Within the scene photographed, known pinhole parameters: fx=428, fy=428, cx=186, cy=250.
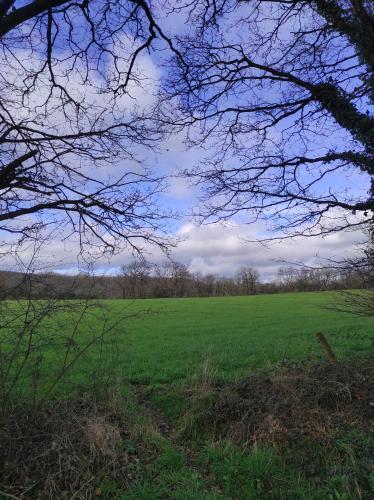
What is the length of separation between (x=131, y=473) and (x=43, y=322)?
2.48 metres

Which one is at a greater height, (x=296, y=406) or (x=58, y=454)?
(x=296, y=406)

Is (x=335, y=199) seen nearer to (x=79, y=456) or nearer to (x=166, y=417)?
(x=166, y=417)

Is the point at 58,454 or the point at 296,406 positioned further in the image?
the point at 296,406

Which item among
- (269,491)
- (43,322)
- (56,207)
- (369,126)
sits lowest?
(269,491)

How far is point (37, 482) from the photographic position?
5.14 m

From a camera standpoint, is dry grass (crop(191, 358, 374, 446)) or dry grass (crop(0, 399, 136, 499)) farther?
dry grass (crop(191, 358, 374, 446))

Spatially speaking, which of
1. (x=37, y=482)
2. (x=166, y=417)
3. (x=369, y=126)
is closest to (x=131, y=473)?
(x=37, y=482)

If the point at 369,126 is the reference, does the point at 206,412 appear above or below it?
below

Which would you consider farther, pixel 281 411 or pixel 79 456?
pixel 281 411

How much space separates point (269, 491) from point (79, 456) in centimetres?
246

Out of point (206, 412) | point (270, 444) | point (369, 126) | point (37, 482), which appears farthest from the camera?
point (369, 126)

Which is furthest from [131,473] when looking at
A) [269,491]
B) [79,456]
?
[269,491]

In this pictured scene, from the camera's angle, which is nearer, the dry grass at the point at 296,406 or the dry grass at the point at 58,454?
the dry grass at the point at 58,454

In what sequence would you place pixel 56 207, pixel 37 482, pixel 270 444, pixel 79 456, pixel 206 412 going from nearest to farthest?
1. pixel 37 482
2. pixel 79 456
3. pixel 270 444
4. pixel 206 412
5. pixel 56 207
